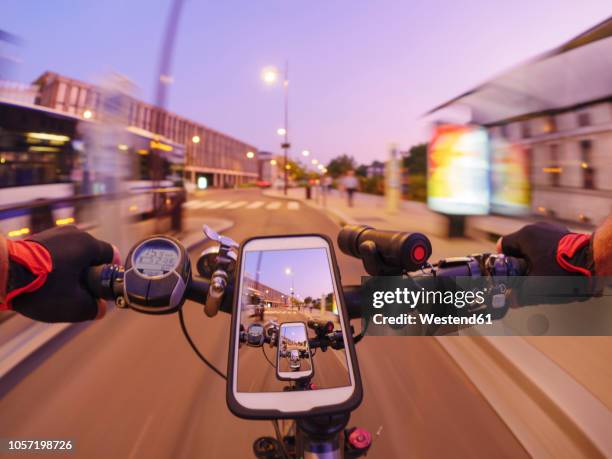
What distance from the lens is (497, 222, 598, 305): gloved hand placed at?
79cm

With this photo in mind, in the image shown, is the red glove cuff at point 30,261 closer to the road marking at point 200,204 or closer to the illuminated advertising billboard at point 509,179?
the illuminated advertising billboard at point 509,179

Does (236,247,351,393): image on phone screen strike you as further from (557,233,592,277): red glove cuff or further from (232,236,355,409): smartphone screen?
(557,233,592,277): red glove cuff

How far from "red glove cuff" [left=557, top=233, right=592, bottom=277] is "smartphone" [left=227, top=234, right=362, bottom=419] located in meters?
0.44

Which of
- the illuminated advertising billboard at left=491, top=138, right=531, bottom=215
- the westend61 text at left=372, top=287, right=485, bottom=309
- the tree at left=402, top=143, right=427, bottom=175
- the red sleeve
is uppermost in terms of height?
the tree at left=402, top=143, right=427, bottom=175

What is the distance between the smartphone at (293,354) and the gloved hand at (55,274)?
0.42 metres

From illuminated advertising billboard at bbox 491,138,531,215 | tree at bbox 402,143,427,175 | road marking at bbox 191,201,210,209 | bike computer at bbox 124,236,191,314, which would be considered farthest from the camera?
road marking at bbox 191,201,210,209

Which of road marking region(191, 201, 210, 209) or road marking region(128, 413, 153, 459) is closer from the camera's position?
road marking region(128, 413, 153, 459)

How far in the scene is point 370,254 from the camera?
0.83 meters

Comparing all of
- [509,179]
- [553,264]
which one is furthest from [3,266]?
[509,179]

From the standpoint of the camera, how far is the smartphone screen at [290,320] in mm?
660

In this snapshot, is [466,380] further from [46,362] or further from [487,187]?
[487,187]

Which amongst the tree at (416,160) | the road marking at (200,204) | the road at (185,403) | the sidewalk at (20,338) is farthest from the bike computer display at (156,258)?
the road marking at (200,204)

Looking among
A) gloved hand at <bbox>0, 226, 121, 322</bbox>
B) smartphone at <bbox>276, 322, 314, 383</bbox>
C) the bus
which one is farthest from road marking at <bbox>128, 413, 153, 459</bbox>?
the bus

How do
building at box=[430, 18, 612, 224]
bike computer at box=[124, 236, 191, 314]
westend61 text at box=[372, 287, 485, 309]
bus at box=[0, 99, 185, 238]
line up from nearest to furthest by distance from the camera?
bike computer at box=[124, 236, 191, 314] < westend61 text at box=[372, 287, 485, 309] < building at box=[430, 18, 612, 224] < bus at box=[0, 99, 185, 238]
